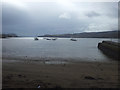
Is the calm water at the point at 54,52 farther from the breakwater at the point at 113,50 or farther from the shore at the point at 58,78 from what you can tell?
the shore at the point at 58,78

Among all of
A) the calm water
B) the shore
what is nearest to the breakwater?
the calm water

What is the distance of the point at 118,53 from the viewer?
16797 mm

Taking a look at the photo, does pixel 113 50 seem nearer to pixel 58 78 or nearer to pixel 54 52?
pixel 54 52

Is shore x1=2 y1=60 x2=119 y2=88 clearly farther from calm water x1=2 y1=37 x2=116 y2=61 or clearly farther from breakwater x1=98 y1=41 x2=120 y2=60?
breakwater x1=98 y1=41 x2=120 y2=60

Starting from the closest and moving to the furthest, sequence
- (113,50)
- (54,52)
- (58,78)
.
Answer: (58,78) < (113,50) < (54,52)

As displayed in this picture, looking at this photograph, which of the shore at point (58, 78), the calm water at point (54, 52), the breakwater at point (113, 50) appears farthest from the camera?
the calm water at point (54, 52)

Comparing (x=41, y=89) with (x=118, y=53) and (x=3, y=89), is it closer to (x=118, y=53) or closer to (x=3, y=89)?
(x=3, y=89)

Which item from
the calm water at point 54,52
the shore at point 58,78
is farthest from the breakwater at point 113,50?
the shore at point 58,78

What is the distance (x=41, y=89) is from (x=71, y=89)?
1.04m

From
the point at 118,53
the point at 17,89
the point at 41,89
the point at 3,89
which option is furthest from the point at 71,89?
the point at 118,53

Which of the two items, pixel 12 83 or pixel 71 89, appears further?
pixel 12 83

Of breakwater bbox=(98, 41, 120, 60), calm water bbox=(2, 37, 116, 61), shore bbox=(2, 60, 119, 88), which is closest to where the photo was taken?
shore bbox=(2, 60, 119, 88)

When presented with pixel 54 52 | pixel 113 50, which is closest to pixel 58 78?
pixel 113 50

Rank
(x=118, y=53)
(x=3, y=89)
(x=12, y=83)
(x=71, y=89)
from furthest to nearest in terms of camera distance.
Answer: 1. (x=118, y=53)
2. (x=12, y=83)
3. (x=71, y=89)
4. (x=3, y=89)
